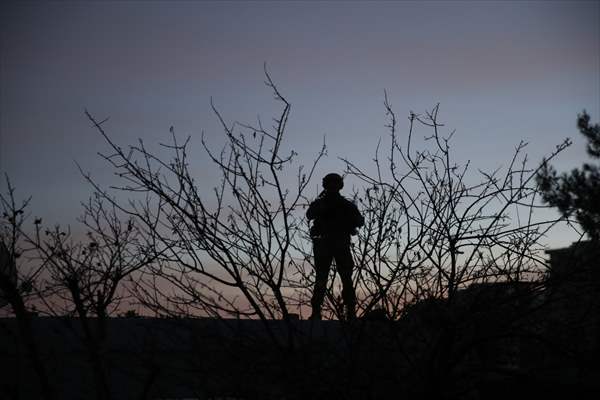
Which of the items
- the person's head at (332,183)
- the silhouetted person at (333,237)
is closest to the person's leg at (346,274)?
the silhouetted person at (333,237)

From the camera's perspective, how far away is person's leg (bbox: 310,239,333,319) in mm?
3770

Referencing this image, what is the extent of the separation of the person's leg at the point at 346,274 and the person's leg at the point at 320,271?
8 cm

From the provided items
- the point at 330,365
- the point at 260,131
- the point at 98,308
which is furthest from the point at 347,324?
the point at 98,308

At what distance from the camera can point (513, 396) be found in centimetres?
398

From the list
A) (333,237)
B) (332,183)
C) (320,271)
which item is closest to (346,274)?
(320,271)

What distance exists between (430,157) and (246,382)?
6.05 feet

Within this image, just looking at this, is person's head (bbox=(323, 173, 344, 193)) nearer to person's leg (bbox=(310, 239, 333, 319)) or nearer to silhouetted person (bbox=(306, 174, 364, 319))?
silhouetted person (bbox=(306, 174, 364, 319))

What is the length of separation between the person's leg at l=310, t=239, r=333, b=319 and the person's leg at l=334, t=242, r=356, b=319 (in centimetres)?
8

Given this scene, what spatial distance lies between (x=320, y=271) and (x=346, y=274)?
2.03 ft

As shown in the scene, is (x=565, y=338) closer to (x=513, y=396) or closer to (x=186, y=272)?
(x=513, y=396)

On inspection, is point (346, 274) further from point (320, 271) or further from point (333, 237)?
point (333, 237)

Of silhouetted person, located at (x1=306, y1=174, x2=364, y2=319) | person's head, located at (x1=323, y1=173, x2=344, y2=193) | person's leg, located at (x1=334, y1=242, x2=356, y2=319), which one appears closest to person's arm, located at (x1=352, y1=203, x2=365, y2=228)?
silhouetted person, located at (x1=306, y1=174, x2=364, y2=319)

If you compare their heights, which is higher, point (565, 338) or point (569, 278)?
point (569, 278)

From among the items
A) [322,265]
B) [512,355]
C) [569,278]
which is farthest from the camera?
[322,265]
